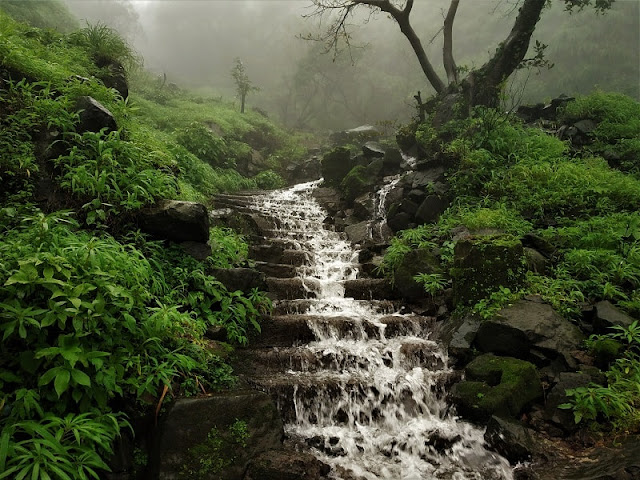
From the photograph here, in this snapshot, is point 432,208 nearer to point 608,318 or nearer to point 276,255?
point 276,255

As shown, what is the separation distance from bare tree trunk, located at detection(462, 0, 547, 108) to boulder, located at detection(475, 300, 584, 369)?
38.7 feet

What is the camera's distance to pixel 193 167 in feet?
42.5

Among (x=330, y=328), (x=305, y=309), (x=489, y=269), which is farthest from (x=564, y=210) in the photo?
(x=305, y=309)

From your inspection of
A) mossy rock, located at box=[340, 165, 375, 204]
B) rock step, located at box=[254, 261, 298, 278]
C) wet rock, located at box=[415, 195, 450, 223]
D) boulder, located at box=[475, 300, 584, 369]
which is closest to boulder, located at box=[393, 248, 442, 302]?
boulder, located at box=[475, 300, 584, 369]

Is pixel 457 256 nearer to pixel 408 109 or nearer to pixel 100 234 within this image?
pixel 100 234

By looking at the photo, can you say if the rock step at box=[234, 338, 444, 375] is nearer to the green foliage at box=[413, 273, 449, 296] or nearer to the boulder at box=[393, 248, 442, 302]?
the green foliage at box=[413, 273, 449, 296]

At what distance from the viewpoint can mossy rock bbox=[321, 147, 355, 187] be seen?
728 inches

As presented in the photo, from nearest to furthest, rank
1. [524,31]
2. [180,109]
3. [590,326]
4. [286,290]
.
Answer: [590,326] → [286,290] → [524,31] → [180,109]

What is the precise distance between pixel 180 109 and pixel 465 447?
91.5 feet

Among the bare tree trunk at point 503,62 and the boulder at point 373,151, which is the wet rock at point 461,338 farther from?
the boulder at point 373,151

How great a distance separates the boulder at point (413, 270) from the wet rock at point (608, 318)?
119 inches

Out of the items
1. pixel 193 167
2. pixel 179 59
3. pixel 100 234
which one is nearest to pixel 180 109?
pixel 193 167

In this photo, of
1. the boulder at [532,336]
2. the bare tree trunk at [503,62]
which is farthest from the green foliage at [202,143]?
the boulder at [532,336]

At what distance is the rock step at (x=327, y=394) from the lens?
536cm
